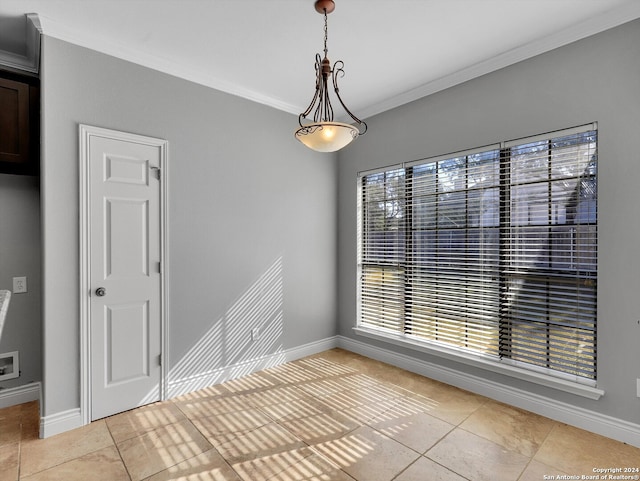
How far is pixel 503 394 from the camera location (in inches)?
111

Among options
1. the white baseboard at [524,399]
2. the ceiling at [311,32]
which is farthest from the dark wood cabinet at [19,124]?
the white baseboard at [524,399]

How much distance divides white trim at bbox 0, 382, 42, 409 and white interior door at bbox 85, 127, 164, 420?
611 mm

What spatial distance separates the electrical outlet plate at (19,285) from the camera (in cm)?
270

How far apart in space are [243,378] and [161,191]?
1.91m

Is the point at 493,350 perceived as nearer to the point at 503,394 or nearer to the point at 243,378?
the point at 503,394

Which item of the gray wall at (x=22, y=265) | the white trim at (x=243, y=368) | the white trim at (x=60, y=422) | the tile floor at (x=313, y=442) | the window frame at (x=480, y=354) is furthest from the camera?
the white trim at (x=243, y=368)

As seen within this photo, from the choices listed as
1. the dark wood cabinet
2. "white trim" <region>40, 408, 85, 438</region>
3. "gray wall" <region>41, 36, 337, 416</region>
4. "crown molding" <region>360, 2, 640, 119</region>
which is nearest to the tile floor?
"white trim" <region>40, 408, 85, 438</region>

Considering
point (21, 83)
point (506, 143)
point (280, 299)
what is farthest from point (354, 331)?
point (21, 83)

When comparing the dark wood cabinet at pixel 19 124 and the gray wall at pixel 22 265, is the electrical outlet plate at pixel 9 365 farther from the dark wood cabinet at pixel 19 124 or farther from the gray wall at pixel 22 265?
the dark wood cabinet at pixel 19 124

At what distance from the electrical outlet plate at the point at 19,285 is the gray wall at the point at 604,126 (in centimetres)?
373

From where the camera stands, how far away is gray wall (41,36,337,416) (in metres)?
2.40

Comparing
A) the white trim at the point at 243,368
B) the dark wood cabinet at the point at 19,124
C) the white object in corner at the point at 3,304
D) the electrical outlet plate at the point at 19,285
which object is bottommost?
the white trim at the point at 243,368

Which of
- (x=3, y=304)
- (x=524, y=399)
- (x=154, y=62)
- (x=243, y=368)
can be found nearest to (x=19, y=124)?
(x=154, y=62)

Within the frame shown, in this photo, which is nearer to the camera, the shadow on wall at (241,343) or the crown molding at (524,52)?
the crown molding at (524,52)
